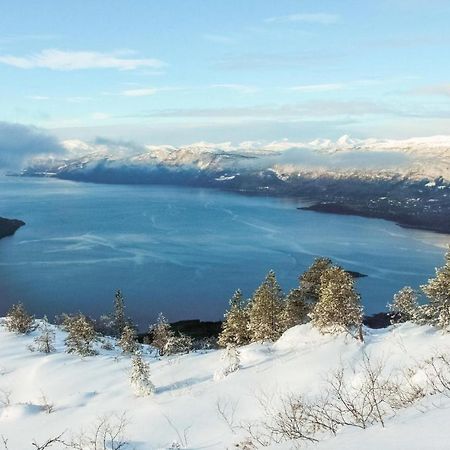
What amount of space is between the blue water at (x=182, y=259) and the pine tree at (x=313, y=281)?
44802 mm

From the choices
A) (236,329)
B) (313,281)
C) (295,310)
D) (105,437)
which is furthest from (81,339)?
(105,437)

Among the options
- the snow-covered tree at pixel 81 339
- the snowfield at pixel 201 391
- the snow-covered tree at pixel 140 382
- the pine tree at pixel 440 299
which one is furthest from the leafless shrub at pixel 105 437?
the pine tree at pixel 440 299

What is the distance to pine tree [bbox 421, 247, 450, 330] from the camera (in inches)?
941

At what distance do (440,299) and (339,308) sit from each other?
5381 mm

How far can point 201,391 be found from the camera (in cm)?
1989

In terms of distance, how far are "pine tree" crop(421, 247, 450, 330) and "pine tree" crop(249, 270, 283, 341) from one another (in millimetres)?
10105

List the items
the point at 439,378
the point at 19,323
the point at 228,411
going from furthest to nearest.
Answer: the point at 19,323 → the point at 228,411 → the point at 439,378

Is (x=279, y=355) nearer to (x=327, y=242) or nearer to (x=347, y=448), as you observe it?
(x=347, y=448)

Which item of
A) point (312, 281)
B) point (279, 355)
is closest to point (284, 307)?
point (312, 281)

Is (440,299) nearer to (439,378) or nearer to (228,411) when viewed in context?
(228,411)

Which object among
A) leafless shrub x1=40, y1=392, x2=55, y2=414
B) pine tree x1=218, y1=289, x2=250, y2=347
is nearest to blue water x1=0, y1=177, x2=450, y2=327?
pine tree x1=218, y1=289, x2=250, y2=347

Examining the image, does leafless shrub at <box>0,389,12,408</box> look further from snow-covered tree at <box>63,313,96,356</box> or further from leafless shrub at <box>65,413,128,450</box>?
snow-covered tree at <box>63,313,96,356</box>

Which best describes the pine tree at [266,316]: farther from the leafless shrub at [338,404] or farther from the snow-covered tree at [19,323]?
the snow-covered tree at [19,323]

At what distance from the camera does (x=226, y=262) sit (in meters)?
118
